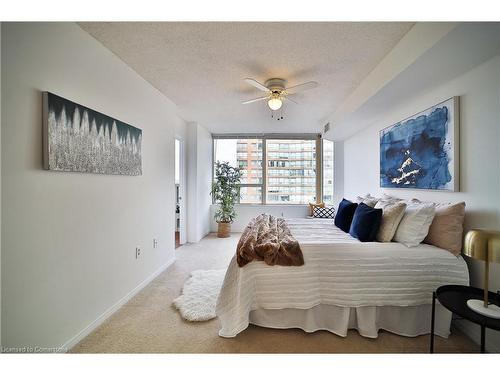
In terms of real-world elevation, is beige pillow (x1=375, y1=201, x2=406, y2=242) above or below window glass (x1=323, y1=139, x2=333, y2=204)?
below

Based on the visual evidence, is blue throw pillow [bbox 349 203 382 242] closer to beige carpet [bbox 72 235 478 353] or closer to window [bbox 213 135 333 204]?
beige carpet [bbox 72 235 478 353]

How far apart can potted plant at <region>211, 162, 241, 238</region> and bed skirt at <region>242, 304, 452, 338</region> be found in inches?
136

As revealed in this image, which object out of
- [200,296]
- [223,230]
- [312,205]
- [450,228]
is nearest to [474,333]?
[450,228]

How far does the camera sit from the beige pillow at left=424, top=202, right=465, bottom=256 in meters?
1.89

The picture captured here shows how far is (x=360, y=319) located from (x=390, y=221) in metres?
0.93

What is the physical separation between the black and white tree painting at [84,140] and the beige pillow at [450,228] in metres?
2.99

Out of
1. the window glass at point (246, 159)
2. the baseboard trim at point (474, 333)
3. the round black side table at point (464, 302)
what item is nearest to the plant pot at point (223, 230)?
the window glass at point (246, 159)

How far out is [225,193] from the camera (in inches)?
215

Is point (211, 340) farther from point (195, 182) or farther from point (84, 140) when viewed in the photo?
point (195, 182)

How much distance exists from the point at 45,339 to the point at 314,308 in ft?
6.35

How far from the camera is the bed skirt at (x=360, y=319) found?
6.02 ft

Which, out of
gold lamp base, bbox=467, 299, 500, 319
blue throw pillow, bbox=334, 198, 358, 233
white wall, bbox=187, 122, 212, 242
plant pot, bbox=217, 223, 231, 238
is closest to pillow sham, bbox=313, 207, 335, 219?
plant pot, bbox=217, 223, 231, 238

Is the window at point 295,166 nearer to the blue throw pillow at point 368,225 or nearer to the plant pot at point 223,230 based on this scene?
the plant pot at point 223,230
